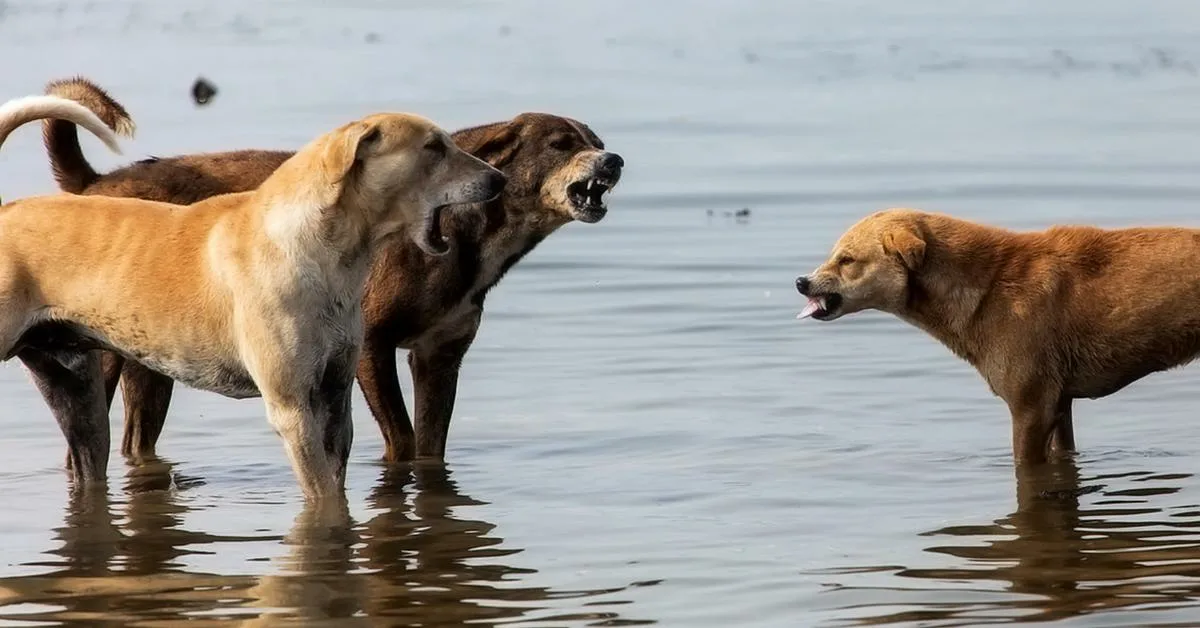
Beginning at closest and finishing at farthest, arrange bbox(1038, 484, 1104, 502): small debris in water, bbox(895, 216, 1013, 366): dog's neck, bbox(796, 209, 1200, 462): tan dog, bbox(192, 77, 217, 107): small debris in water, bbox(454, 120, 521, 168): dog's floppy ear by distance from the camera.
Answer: bbox(1038, 484, 1104, 502): small debris in water < bbox(796, 209, 1200, 462): tan dog < bbox(895, 216, 1013, 366): dog's neck < bbox(454, 120, 521, 168): dog's floppy ear < bbox(192, 77, 217, 107): small debris in water

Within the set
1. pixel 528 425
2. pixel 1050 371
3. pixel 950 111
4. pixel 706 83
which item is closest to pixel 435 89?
pixel 706 83

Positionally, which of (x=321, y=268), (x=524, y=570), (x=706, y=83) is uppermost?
(x=706, y=83)

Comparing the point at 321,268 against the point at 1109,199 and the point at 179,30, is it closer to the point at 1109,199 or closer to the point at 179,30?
the point at 1109,199

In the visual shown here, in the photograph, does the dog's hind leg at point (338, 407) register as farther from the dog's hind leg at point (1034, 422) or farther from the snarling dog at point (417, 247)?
the dog's hind leg at point (1034, 422)

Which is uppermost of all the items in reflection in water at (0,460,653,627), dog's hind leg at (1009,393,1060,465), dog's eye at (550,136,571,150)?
dog's eye at (550,136,571,150)

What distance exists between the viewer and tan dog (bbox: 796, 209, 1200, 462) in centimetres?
991

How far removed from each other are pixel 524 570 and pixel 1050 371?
285 cm

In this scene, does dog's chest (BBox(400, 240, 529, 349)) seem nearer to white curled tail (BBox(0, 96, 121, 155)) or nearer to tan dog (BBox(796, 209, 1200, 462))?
tan dog (BBox(796, 209, 1200, 462))

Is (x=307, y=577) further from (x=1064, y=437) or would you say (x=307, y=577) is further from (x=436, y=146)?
(x=1064, y=437)

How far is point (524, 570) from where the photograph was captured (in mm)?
8367

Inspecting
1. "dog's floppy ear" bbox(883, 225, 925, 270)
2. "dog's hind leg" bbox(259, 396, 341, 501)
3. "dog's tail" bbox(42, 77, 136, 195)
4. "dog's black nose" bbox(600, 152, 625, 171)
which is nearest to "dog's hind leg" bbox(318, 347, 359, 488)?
"dog's hind leg" bbox(259, 396, 341, 501)

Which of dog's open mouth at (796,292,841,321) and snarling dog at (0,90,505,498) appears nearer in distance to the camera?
snarling dog at (0,90,505,498)

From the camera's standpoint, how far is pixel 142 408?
10836 millimetres

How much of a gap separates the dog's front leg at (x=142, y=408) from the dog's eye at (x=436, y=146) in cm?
259
